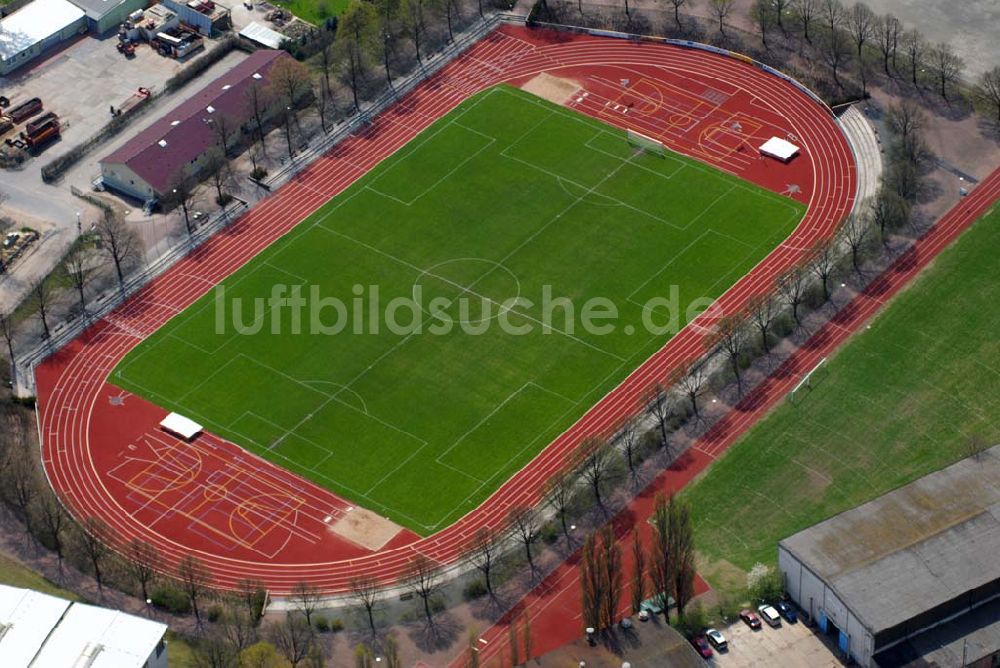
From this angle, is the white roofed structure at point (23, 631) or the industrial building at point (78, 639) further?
the white roofed structure at point (23, 631)

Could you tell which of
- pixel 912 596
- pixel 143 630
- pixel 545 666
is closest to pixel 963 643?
pixel 912 596

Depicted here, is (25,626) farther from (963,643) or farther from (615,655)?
(963,643)

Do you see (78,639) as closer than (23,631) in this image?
Yes

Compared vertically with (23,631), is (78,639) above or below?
below

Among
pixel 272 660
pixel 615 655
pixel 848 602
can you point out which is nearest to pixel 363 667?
pixel 272 660

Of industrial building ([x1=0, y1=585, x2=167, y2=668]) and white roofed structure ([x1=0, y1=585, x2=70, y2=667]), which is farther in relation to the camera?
white roofed structure ([x1=0, y1=585, x2=70, y2=667])

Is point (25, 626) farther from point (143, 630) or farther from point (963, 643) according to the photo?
point (963, 643)
